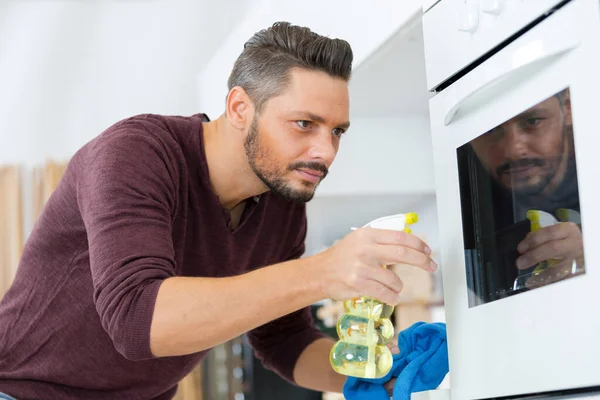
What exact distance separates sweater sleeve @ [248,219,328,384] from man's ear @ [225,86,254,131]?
0.36 m

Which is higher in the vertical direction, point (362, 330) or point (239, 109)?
point (239, 109)

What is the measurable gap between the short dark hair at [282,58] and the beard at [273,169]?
0.22 ft

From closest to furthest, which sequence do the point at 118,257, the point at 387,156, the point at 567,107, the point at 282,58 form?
the point at 567,107
the point at 118,257
the point at 282,58
the point at 387,156

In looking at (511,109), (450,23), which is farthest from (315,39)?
(511,109)

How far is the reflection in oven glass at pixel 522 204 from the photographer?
3.12 feet

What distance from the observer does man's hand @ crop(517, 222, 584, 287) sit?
3.07 ft

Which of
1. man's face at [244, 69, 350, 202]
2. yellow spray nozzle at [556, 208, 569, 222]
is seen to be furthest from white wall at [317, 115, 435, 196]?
yellow spray nozzle at [556, 208, 569, 222]

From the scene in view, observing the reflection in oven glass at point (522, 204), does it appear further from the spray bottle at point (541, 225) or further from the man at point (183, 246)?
the man at point (183, 246)

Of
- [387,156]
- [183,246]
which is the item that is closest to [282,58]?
[183,246]

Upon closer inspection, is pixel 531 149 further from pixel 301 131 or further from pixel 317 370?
pixel 317 370

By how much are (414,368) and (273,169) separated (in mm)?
441

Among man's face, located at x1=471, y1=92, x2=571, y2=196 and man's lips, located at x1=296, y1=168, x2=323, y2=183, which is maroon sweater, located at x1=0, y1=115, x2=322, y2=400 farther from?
man's face, located at x1=471, y1=92, x2=571, y2=196

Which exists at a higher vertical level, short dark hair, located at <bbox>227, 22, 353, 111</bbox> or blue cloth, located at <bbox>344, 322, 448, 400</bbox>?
short dark hair, located at <bbox>227, 22, 353, 111</bbox>

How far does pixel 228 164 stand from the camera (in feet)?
5.12
